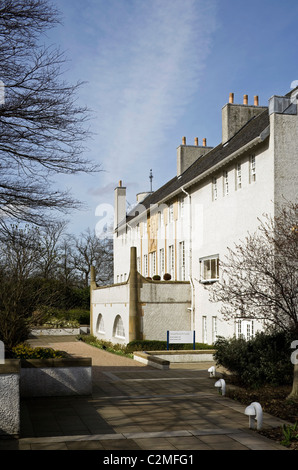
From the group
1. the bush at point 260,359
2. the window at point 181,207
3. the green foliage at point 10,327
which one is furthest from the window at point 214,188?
the green foliage at point 10,327

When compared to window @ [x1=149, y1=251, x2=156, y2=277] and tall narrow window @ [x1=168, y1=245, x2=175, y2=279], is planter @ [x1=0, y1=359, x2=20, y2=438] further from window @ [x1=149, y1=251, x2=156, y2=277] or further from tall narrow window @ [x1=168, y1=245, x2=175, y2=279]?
window @ [x1=149, y1=251, x2=156, y2=277]

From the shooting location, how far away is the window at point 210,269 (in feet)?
82.8

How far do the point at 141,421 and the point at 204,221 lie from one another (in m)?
17.1

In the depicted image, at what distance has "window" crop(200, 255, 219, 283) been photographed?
82.8 feet

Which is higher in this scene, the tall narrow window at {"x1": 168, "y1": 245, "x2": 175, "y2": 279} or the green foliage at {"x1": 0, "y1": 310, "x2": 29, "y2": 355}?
the tall narrow window at {"x1": 168, "y1": 245, "x2": 175, "y2": 279}

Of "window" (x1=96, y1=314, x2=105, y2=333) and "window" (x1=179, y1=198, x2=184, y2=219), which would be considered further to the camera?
"window" (x1=96, y1=314, x2=105, y2=333)

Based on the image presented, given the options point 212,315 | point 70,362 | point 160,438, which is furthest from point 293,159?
point 160,438

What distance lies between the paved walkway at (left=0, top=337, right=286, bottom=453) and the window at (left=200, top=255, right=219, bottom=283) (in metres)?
9.66

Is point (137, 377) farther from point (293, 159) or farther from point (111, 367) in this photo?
point (293, 159)

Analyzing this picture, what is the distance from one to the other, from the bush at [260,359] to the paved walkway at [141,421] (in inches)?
38.6

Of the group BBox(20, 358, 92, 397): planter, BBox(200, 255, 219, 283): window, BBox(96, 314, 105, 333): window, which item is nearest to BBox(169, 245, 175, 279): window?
BBox(200, 255, 219, 283): window

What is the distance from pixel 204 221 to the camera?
87.8 feet

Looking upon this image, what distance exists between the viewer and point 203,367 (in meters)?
21.5
